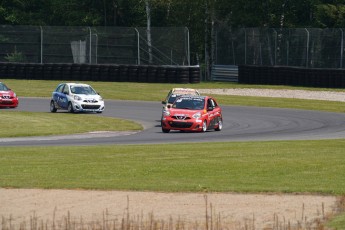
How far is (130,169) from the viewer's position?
21.7 m

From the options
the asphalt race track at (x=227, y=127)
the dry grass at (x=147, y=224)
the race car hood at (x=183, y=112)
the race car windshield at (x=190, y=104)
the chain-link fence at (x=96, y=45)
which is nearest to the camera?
the dry grass at (x=147, y=224)

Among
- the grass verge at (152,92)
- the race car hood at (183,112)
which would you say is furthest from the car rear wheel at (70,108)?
the grass verge at (152,92)

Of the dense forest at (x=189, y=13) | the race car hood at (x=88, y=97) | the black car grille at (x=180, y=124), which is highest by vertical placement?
the dense forest at (x=189, y=13)

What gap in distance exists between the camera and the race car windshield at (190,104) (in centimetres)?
3606

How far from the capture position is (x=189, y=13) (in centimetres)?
7669

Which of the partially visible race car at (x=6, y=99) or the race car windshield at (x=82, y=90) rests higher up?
the race car windshield at (x=82, y=90)

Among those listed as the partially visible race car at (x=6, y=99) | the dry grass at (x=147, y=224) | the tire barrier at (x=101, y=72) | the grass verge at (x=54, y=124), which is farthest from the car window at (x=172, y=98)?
the dry grass at (x=147, y=224)

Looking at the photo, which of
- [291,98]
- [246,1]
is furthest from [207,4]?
[291,98]

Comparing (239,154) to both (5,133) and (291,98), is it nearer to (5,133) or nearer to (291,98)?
(5,133)

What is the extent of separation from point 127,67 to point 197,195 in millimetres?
44309

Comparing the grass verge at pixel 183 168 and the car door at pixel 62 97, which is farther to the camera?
the car door at pixel 62 97

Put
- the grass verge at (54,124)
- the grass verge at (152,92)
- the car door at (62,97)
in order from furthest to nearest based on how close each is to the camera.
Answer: the grass verge at (152,92) < the car door at (62,97) < the grass verge at (54,124)

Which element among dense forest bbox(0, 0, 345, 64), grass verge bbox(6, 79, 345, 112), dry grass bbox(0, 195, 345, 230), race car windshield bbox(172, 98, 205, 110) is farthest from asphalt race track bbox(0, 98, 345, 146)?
dense forest bbox(0, 0, 345, 64)

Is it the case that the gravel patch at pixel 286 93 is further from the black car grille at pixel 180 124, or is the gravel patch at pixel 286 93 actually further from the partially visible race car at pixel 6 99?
the black car grille at pixel 180 124
